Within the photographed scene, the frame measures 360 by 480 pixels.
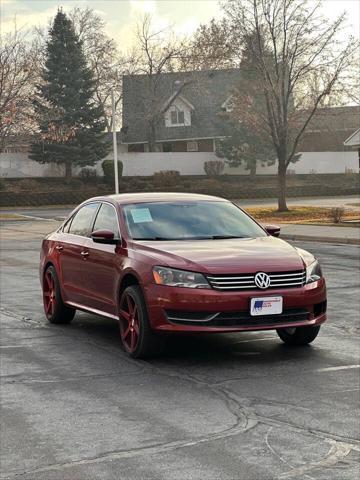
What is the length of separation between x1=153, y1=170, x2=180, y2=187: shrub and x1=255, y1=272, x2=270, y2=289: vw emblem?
5422 centimetres

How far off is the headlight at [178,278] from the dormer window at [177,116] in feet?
221

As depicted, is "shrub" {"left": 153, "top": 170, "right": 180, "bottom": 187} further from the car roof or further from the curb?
the car roof

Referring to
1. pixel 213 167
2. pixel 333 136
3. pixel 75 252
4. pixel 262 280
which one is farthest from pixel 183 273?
pixel 333 136

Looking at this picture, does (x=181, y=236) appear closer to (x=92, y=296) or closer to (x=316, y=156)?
(x=92, y=296)

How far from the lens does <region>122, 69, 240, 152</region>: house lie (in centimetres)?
7162

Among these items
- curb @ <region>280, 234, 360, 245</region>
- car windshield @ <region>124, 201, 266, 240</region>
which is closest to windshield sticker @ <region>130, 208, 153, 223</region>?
car windshield @ <region>124, 201, 266, 240</region>

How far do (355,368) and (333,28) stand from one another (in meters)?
33.1

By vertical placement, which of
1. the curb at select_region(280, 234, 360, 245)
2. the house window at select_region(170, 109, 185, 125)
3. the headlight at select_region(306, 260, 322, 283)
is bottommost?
the curb at select_region(280, 234, 360, 245)

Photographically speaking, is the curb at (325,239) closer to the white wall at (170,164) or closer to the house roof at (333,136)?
the white wall at (170,164)

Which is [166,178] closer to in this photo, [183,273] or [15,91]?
[15,91]

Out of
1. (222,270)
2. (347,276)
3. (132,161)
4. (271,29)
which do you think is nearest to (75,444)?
(222,270)

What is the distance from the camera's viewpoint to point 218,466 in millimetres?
4977

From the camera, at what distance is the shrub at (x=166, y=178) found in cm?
6206

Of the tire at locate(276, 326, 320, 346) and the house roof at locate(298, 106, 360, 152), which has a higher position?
the house roof at locate(298, 106, 360, 152)
